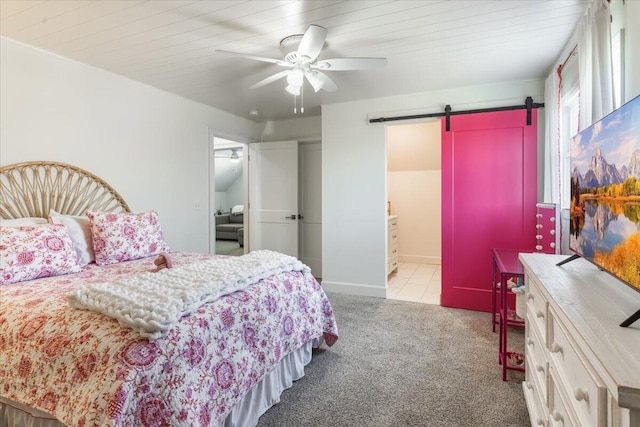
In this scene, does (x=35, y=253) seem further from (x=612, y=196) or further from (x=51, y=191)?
(x=612, y=196)

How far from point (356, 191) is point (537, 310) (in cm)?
263

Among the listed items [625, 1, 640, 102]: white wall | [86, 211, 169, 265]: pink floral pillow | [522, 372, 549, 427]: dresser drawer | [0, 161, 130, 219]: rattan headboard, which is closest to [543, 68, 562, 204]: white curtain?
[625, 1, 640, 102]: white wall

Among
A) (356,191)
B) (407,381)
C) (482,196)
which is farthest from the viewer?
(356,191)

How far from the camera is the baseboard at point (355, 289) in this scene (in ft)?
12.8

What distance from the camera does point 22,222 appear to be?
227cm

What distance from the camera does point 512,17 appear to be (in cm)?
209

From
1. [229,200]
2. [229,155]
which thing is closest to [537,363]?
[229,155]

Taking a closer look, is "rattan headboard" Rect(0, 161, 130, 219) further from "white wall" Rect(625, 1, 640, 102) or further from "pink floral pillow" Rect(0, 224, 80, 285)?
"white wall" Rect(625, 1, 640, 102)

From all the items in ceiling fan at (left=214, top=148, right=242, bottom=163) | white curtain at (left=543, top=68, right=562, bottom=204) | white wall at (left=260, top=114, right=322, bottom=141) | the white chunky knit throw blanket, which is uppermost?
ceiling fan at (left=214, top=148, right=242, bottom=163)

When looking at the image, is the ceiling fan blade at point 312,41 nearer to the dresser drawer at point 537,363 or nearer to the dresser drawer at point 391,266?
the dresser drawer at point 537,363

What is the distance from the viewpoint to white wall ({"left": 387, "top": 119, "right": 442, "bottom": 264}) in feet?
18.3

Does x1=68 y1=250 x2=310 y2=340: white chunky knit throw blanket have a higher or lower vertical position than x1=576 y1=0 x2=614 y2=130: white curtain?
lower

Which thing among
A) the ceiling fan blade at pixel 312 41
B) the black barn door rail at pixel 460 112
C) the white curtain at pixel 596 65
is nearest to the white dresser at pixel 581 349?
the white curtain at pixel 596 65

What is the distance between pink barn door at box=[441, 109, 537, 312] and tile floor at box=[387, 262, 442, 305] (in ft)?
1.37
